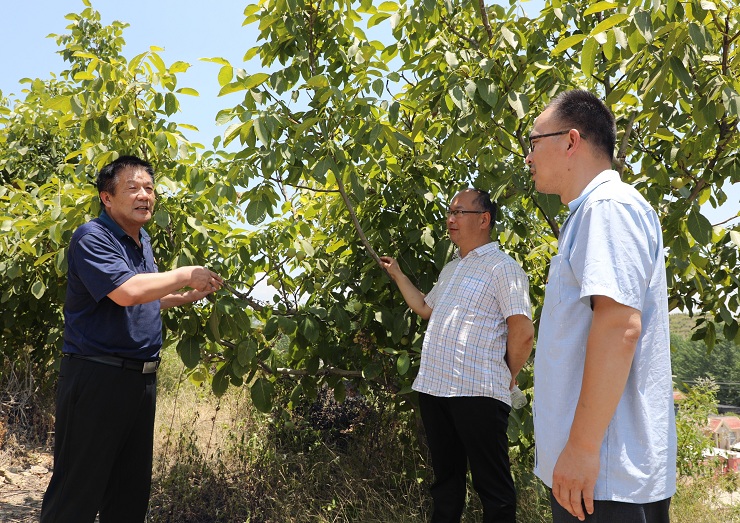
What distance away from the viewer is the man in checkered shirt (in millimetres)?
3068

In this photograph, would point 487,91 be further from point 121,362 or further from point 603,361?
point 121,362

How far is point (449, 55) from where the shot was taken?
2984mm

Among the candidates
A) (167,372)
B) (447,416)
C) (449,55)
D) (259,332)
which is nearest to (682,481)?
(447,416)

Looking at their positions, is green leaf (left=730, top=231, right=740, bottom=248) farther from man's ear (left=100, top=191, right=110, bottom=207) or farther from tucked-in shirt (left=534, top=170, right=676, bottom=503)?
man's ear (left=100, top=191, right=110, bottom=207)

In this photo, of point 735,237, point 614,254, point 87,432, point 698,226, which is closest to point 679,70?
point 698,226

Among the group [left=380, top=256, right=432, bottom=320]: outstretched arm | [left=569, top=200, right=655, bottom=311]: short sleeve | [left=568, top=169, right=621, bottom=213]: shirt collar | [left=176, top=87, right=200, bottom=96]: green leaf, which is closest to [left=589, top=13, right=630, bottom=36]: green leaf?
[left=568, top=169, right=621, bottom=213]: shirt collar

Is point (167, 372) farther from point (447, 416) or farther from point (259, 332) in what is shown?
point (447, 416)

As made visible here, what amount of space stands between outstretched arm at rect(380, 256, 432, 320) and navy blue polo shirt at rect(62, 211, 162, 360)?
1242 mm

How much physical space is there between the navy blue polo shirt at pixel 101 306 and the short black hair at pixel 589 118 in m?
1.82

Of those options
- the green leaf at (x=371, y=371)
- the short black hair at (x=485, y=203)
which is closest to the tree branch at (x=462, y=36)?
the short black hair at (x=485, y=203)

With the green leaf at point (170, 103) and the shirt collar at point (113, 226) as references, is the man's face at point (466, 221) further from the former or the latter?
the shirt collar at point (113, 226)

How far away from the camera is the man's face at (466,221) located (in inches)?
132

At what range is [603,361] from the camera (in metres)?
1.51

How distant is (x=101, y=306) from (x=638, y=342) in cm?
213
